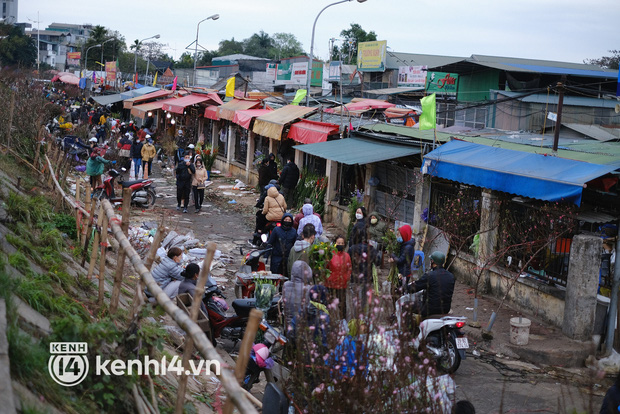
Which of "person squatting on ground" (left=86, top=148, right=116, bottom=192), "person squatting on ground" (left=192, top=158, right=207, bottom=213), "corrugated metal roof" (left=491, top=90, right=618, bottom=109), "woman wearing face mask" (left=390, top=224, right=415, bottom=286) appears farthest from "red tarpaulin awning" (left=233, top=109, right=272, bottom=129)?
"woman wearing face mask" (left=390, top=224, right=415, bottom=286)

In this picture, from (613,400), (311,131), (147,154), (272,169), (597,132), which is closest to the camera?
(613,400)

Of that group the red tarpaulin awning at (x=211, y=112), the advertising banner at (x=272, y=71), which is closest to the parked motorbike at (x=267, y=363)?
the red tarpaulin awning at (x=211, y=112)

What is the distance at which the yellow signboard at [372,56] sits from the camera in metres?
36.7

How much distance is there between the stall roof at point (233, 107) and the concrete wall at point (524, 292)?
1429cm

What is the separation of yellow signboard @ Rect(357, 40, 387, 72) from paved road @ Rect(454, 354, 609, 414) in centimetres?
2950

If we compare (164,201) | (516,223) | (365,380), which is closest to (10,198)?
(365,380)

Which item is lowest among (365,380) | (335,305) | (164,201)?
(164,201)

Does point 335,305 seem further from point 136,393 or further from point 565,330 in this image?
point 565,330

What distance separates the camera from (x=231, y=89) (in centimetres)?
2747

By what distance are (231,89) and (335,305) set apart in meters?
23.4

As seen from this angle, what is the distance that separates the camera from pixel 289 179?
1930 centimetres

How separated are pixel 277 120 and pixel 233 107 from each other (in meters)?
5.96

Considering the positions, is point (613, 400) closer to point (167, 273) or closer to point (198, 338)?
point (198, 338)

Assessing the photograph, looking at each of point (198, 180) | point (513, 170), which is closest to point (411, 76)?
point (198, 180)
